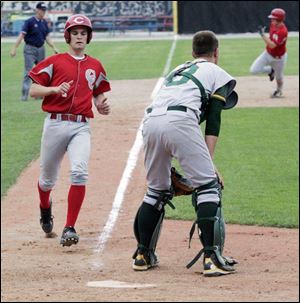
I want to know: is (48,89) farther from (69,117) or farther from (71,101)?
(69,117)

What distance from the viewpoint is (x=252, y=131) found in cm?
2009

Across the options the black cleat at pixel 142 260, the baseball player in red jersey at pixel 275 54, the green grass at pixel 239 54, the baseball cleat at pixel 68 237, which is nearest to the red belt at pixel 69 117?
the baseball cleat at pixel 68 237

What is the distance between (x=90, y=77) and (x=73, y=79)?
0.38 feet

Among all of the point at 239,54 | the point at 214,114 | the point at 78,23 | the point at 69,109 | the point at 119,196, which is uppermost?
the point at 78,23

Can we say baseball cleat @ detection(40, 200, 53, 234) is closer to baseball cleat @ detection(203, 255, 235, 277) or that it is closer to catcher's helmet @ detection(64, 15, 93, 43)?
baseball cleat @ detection(203, 255, 235, 277)

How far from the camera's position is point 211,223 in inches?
315

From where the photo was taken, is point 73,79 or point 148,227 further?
point 148,227

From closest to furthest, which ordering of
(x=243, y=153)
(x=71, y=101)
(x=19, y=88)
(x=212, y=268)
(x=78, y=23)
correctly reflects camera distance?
(x=78, y=23)
(x=71, y=101)
(x=212, y=268)
(x=243, y=153)
(x=19, y=88)

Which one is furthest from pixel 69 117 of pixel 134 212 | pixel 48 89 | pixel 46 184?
pixel 134 212

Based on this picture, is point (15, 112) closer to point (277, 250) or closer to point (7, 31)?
point (277, 250)

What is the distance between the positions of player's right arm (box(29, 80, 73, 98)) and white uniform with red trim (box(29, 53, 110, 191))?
52mm

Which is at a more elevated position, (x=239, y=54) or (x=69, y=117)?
(x=69, y=117)

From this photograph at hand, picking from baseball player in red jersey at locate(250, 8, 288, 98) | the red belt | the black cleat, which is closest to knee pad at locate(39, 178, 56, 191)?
the red belt

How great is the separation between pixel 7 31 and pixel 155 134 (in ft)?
140
